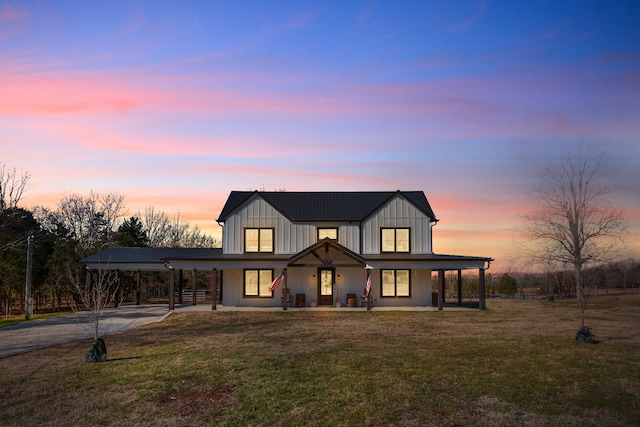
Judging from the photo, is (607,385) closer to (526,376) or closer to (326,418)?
(526,376)

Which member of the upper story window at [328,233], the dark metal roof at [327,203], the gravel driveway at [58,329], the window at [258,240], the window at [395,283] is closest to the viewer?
the gravel driveway at [58,329]

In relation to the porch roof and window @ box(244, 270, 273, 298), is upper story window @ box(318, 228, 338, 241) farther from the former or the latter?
window @ box(244, 270, 273, 298)

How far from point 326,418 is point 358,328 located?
12.1 m

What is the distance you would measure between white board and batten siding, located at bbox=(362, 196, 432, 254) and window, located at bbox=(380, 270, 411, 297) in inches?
63.9

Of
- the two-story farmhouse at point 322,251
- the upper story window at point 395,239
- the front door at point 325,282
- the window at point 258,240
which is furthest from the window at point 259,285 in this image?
the upper story window at point 395,239

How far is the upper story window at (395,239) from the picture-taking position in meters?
32.8

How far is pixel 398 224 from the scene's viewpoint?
1298 inches

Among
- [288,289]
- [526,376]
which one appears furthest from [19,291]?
[526,376]

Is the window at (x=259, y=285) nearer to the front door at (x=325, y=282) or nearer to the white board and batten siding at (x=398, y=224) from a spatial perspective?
the front door at (x=325, y=282)

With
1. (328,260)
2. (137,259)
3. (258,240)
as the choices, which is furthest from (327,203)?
(137,259)

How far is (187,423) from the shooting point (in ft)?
31.9

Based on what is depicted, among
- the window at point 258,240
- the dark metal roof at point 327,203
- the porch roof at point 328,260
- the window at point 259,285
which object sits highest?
the dark metal roof at point 327,203

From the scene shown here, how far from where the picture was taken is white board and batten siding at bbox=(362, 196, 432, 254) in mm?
32781

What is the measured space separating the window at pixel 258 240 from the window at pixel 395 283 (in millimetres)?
7713
